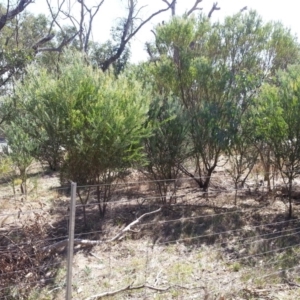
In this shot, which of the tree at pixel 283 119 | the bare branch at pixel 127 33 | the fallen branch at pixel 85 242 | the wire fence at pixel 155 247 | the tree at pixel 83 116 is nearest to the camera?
the wire fence at pixel 155 247

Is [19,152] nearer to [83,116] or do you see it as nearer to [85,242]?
[83,116]

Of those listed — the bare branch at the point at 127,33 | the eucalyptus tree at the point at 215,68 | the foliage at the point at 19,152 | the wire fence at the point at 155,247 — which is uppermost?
the bare branch at the point at 127,33

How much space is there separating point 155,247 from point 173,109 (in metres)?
2.32

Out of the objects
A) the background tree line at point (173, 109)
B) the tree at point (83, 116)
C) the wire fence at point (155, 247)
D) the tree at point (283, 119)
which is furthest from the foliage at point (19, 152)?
the tree at point (283, 119)

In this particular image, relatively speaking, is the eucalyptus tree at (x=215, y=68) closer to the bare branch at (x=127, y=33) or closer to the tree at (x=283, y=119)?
A: the tree at (x=283, y=119)

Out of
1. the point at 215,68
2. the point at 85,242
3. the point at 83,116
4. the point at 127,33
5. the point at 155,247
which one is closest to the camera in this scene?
the point at 85,242

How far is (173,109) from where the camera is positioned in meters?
6.70

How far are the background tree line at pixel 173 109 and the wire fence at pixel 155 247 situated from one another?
425 mm

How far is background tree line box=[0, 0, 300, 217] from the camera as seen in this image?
5.42 meters

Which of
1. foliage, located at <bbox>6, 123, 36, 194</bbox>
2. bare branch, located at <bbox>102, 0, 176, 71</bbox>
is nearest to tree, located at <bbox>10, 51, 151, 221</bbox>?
foliage, located at <bbox>6, 123, 36, 194</bbox>

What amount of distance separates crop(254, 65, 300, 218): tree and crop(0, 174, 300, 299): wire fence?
948 millimetres

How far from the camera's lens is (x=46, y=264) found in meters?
4.78

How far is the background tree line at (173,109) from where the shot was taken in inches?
213

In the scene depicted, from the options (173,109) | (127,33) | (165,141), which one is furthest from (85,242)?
(127,33)
